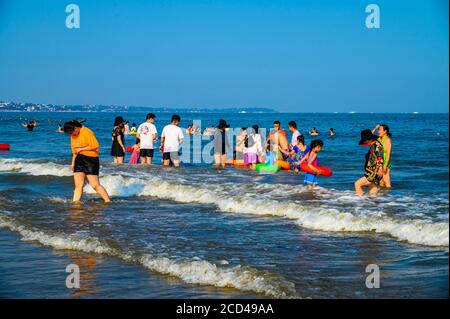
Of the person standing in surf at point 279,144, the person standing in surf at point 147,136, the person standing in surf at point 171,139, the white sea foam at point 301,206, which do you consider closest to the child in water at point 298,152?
the person standing in surf at point 279,144

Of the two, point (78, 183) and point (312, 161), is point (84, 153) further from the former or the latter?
point (312, 161)

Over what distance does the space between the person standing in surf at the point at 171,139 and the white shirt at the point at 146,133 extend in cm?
35

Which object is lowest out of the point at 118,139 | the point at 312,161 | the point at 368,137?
the point at 312,161

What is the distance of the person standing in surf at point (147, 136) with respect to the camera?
57.7ft

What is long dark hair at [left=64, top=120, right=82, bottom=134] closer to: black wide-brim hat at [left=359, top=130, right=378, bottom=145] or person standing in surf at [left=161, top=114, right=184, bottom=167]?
black wide-brim hat at [left=359, top=130, right=378, bottom=145]

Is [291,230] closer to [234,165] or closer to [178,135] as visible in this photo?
[178,135]

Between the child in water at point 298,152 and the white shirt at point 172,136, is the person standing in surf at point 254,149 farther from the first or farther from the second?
the white shirt at point 172,136

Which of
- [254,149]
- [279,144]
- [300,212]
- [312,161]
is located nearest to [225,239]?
[300,212]

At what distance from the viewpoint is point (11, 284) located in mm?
6445

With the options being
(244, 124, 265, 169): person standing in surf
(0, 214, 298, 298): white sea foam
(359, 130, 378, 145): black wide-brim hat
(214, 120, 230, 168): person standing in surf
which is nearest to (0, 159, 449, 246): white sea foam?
(359, 130, 378, 145): black wide-brim hat

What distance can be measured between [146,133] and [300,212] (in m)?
8.18

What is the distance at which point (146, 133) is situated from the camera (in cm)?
1773
